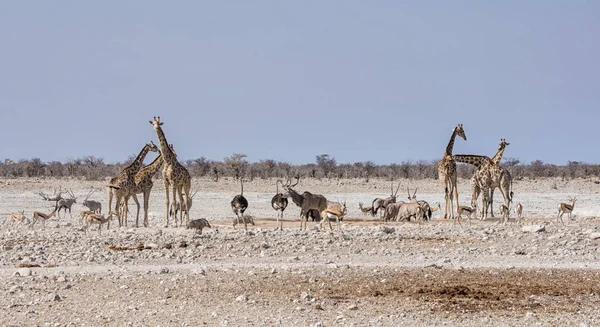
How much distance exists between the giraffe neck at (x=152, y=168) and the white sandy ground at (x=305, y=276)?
2.15m

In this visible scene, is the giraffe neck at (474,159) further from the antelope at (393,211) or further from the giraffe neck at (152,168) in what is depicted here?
the giraffe neck at (152,168)

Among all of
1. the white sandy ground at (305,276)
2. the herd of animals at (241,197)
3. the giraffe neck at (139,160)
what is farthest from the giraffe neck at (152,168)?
the white sandy ground at (305,276)

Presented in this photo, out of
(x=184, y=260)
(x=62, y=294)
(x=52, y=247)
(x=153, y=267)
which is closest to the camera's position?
(x=62, y=294)

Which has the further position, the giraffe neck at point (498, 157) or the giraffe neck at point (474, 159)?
the giraffe neck at point (498, 157)

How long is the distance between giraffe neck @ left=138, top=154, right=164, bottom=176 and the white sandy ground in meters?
2.15

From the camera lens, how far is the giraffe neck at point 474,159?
27.0 m

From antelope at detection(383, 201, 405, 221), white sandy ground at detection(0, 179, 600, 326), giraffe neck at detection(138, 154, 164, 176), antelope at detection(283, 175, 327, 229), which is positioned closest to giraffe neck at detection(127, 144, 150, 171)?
giraffe neck at detection(138, 154, 164, 176)

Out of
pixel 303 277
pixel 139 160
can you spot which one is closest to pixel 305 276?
pixel 303 277

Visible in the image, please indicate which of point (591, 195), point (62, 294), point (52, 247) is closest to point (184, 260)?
point (52, 247)

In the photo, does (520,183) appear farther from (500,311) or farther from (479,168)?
(500,311)

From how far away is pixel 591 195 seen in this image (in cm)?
4094

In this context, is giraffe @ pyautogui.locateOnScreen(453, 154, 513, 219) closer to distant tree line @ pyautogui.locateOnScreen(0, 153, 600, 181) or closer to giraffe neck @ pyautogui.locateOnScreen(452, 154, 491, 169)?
giraffe neck @ pyautogui.locateOnScreen(452, 154, 491, 169)

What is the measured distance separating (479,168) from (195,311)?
1760 centimetres

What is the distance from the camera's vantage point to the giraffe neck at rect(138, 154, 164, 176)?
23.9 meters
